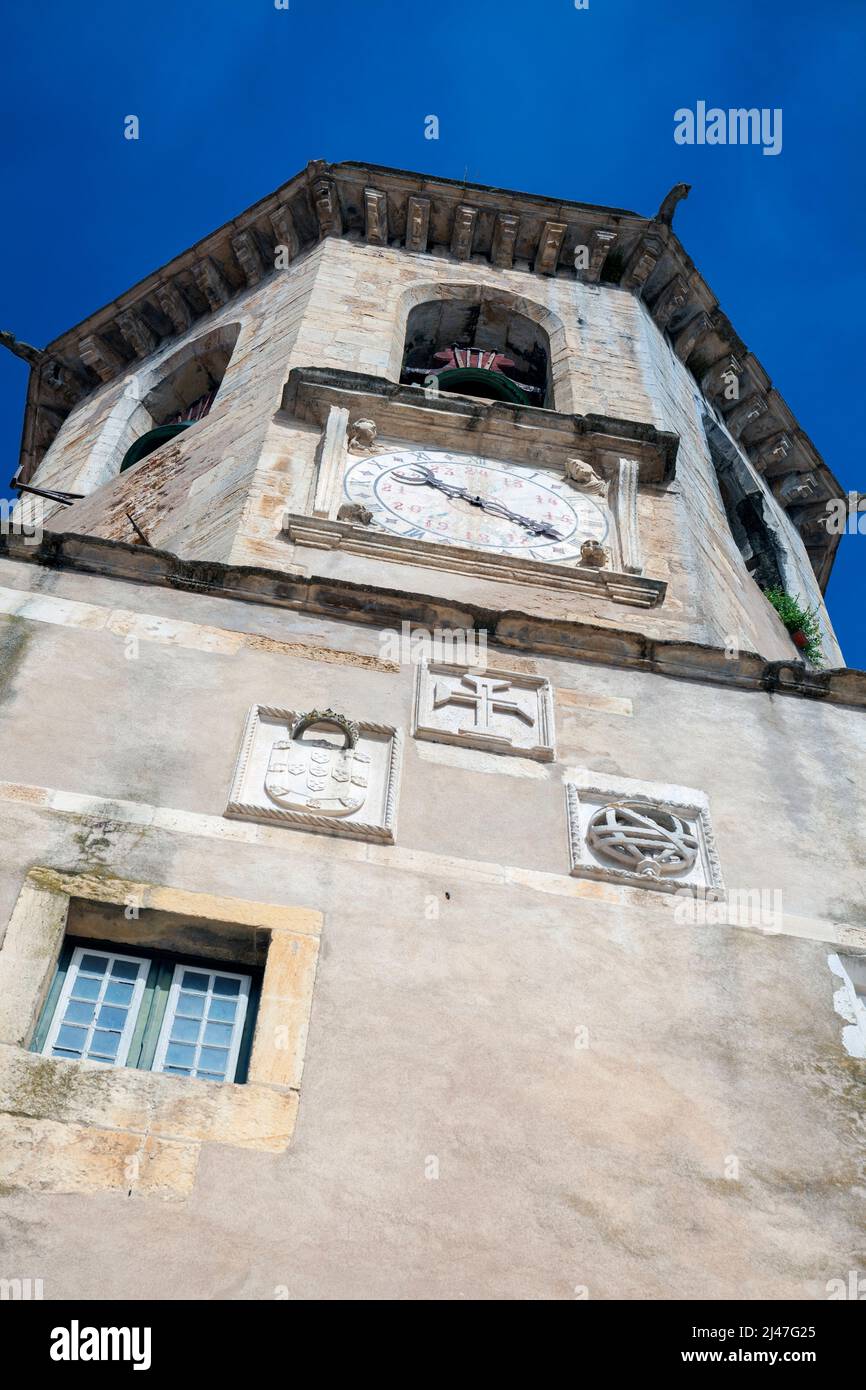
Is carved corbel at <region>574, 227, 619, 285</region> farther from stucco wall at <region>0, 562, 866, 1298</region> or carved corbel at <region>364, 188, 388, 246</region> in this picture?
stucco wall at <region>0, 562, 866, 1298</region>

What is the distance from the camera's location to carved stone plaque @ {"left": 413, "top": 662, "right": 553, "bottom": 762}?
8.03m

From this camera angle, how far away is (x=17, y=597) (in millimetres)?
8469

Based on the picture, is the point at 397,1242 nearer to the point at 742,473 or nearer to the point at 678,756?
the point at 678,756

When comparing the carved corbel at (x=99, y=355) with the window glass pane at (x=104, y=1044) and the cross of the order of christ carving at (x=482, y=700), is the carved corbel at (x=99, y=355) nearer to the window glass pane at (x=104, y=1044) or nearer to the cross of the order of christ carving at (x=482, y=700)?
the cross of the order of christ carving at (x=482, y=700)

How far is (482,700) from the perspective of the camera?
27.6ft

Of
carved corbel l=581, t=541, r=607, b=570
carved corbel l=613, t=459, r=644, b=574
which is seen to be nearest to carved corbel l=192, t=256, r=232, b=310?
carved corbel l=613, t=459, r=644, b=574

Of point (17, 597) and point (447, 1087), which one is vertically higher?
point (17, 597)

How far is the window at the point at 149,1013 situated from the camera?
20.1 ft

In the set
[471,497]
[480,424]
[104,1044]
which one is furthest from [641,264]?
Result: [104,1044]

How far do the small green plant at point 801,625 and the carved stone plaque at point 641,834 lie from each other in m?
6.38

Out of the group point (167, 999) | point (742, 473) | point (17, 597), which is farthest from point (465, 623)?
point (742, 473)

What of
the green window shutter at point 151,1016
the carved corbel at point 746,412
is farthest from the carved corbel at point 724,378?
the green window shutter at point 151,1016

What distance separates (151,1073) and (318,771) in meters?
1.98
